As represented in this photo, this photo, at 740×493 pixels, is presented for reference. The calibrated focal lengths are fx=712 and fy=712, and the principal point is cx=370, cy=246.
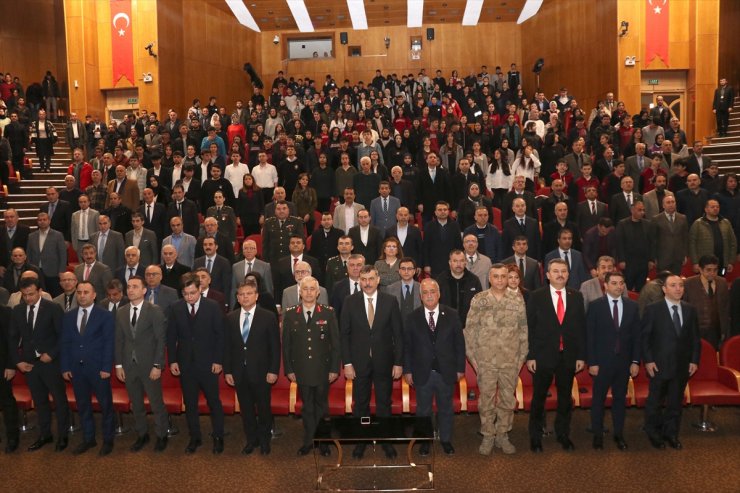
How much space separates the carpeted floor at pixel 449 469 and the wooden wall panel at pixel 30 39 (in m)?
17.5

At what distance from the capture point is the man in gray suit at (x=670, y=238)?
8.27 m

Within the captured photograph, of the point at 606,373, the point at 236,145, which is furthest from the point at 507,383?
the point at 236,145

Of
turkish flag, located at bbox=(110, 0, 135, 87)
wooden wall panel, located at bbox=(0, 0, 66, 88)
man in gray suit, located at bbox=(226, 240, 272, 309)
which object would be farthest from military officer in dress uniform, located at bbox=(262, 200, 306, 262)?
wooden wall panel, located at bbox=(0, 0, 66, 88)

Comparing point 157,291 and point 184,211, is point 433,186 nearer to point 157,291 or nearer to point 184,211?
point 184,211

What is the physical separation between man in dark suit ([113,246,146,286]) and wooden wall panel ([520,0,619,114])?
14.2 meters

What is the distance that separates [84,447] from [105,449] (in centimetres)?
22

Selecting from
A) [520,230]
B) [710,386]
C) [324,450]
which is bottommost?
[324,450]

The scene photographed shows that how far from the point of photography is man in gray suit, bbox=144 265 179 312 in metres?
6.44

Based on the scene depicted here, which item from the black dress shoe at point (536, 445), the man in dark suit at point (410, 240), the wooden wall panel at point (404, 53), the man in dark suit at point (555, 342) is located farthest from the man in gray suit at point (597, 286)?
the wooden wall panel at point (404, 53)

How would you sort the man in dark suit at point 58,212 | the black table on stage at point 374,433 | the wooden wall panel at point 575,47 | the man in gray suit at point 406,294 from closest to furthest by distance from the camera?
the black table on stage at point 374,433 → the man in gray suit at point 406,294 → the man in dark suit at point 58,212 → the wooden wall panel at point 575,47

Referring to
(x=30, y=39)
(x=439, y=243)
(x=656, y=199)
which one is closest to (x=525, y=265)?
(x=439, y=243)

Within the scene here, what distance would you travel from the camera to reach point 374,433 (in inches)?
198

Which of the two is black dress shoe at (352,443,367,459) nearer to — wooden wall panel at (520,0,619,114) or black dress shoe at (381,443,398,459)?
black dress shoe at (381,443,398,459)

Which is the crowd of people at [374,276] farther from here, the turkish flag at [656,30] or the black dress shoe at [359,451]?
the turkish flag at [656,30]
